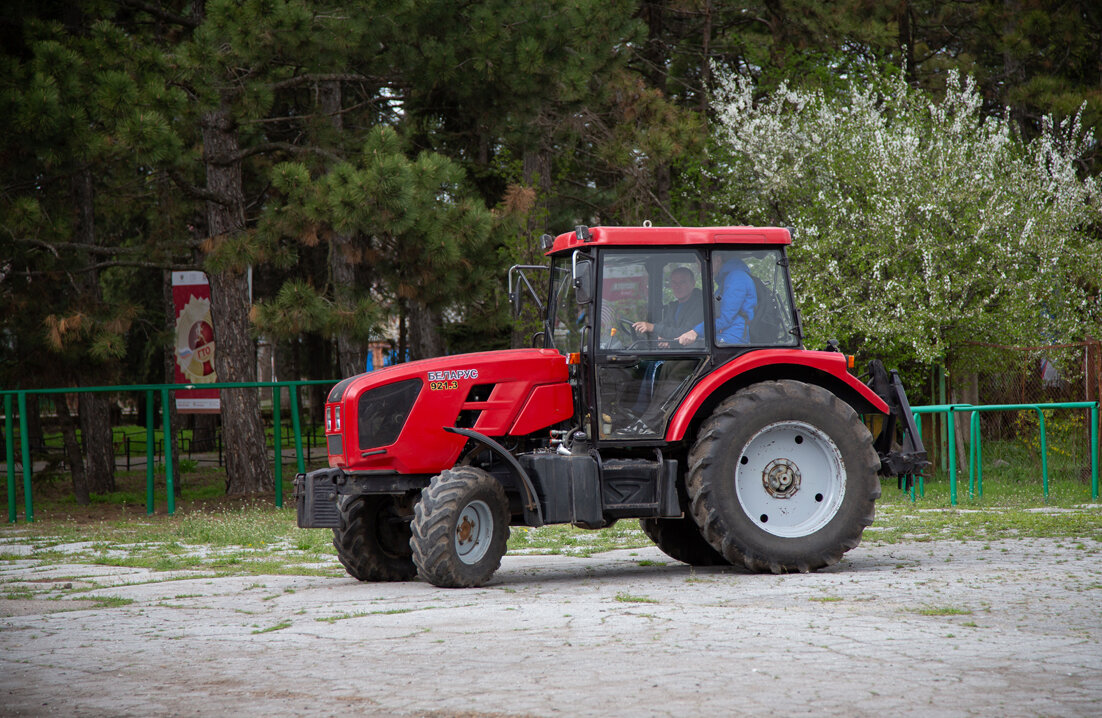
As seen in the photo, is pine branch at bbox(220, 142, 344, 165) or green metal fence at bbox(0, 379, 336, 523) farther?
pine branch at bbox(220, 142, 344, 165)

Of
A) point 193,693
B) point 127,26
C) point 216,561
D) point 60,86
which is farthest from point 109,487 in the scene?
point 193,693

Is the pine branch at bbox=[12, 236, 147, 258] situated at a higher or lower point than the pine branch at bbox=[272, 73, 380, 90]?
lower

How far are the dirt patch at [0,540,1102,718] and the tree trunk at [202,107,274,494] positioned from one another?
9107mm

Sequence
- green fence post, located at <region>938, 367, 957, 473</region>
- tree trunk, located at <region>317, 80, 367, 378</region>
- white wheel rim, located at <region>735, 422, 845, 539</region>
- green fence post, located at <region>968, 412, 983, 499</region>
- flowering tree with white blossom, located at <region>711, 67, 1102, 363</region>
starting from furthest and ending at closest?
green fence post, located at <region>938, 367, 957, 473</region> → flowering tree with white blossom, located at <region>711, 67, 1102, 363</region> → tree trunk, located at <region>317, 80, 367, 378</region> → green fence post, located at <region>968, 412, 983, 499</region> → white wheel rim, located at <region>735, 422, 845, 539</region>

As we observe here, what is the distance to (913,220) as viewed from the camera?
1886 centimetres

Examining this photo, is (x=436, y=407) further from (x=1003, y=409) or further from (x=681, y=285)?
(x=1003, y=409)

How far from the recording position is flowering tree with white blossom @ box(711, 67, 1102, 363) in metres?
18.0

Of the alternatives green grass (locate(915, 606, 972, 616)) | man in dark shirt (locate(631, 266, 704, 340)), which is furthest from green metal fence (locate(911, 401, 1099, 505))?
green grass (locate(915, 606, 972, 616))

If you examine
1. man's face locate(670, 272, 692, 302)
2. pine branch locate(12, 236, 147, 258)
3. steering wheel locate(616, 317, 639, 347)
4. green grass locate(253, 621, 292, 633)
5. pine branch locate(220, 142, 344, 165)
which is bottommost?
green grass locate(253, 621, 292, 633)

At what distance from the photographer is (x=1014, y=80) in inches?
1006

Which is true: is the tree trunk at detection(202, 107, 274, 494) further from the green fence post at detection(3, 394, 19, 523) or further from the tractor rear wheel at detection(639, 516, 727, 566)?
the tractor rear wheel at detection(639, 516, 727, 566)

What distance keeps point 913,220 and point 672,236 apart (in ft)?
35.9

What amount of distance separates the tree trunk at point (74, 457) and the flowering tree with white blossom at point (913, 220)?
11.3 meters

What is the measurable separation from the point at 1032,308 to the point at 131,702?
1627 cm
